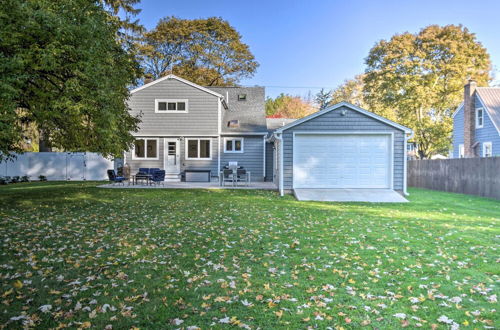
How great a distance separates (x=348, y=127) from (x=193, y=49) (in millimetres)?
22134

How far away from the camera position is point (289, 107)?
49438 millimetres

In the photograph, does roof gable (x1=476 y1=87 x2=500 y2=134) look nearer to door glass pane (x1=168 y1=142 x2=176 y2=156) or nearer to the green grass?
the green grass

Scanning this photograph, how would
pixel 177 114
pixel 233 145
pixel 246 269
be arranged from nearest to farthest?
1. pixel 246 269
2. pixel 177 114
3. pixel 233 145

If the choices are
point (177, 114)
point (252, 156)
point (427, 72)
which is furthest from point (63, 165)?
point (427, 72)

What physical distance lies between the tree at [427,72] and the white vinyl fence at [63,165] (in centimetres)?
2269

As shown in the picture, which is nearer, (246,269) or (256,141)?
(246,269)

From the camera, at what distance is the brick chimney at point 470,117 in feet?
79.7

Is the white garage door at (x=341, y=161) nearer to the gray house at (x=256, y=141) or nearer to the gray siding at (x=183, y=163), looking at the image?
the gray house at (x=256, y=141)

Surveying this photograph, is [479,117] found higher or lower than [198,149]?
higher

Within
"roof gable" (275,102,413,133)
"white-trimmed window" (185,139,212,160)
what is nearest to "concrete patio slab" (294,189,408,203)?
"roof gable" (275,102,413,133)

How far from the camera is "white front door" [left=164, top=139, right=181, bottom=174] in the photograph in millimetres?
22453

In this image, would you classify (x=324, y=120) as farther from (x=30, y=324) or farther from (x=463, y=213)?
(x=30, y=324)

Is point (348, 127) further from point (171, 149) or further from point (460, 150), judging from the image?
point (460, 150)

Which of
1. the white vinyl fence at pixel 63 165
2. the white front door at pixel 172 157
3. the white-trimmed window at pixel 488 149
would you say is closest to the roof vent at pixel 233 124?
the white front door at pixel 172 157
